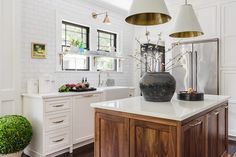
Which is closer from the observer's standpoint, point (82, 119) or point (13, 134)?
point (13, 134)

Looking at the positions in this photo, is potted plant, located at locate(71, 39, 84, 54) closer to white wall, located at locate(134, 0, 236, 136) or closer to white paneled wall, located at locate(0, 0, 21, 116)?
white paneled wall, located at locate(0, 0, 21, 116)

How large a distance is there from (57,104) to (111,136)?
1.36m

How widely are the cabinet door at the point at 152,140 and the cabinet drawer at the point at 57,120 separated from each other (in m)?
1.59

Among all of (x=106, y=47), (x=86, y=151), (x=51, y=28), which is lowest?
(x=86, y=151)

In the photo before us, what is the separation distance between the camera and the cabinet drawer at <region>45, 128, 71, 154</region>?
3107mm

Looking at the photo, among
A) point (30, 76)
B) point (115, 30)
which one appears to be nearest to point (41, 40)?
point (30, 76)

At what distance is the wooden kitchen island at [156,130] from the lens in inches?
69.3

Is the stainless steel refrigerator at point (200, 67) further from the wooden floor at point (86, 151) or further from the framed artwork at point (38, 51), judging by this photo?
the framed artwork at point (38, 51)

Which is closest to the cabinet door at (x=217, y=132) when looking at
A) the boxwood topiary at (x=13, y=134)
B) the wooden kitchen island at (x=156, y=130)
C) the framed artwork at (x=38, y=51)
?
the wooden kitchen island at (x=156, y=130)

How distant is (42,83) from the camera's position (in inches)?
133

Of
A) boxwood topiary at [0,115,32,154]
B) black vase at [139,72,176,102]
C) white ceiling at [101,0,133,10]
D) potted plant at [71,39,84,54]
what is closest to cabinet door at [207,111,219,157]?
black vase at [139,72,176,102]

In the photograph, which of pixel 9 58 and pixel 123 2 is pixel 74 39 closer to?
pixel 9 58

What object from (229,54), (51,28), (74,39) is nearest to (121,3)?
(74,39)

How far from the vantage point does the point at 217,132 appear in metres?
2.59
